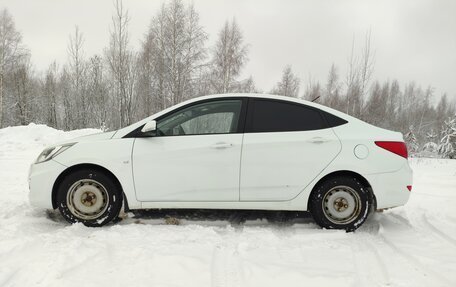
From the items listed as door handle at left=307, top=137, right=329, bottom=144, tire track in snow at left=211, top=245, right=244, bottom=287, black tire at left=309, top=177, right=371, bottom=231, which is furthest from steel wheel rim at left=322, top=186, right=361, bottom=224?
tire track in snow at left=211, top=245, right=244, bottom=287

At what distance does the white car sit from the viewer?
3711mm

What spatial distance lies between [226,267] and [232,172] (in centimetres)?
123

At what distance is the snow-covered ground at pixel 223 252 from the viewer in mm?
2543

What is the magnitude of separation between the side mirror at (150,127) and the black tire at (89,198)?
759 millimetres

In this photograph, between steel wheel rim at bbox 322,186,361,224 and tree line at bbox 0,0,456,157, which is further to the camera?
tree line at bbox 0,0,456,157

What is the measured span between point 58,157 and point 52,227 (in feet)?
2.76

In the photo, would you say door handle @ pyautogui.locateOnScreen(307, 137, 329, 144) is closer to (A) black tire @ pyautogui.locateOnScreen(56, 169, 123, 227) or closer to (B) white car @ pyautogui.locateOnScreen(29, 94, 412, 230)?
(B) white car @ pyautogui.locateOnScreen(29, 94, 412, 230)

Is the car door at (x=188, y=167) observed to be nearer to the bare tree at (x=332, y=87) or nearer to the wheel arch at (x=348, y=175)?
the wheel arch at (x=348, y=175)

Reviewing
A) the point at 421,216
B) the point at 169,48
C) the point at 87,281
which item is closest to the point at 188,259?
the point at 87,281

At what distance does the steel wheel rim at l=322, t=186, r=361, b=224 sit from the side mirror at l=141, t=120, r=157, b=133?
7.36ft

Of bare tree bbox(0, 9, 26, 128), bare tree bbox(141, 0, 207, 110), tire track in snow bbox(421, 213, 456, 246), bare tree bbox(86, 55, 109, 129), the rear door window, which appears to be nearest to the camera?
tire track in snow bbox(421, 213, 456, 246)

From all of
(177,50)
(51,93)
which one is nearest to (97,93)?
(51,93)

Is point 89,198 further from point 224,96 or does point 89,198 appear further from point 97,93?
point 97,93

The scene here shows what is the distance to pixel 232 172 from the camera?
3.72m
